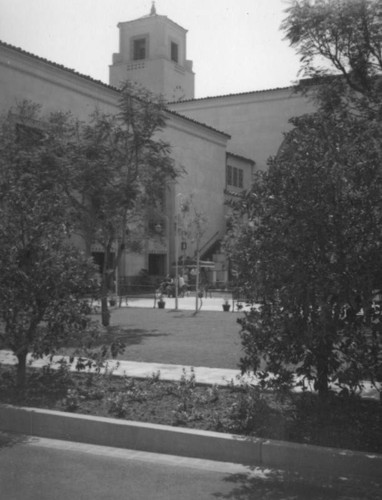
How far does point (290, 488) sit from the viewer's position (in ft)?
16.9

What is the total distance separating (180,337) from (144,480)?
29.4 feet

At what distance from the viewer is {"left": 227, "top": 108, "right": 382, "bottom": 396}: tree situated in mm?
6016

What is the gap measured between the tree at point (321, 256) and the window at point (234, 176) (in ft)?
152

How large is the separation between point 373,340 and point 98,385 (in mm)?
3879

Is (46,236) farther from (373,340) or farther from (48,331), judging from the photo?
(373,340)

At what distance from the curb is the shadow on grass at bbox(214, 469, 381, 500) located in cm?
18

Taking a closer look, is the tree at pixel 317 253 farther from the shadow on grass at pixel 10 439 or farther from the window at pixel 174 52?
the window at pixel 174 52

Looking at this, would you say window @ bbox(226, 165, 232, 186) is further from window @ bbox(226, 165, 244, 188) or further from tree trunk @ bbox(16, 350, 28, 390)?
tree trunk @ bbox(16, 350, 28, 390)

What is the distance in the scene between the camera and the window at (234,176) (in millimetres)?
52625

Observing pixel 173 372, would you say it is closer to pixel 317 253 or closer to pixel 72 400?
pixel 72 400

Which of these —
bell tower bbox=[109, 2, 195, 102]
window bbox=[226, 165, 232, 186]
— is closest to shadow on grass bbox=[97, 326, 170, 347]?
window bbox=[226, 165, 232, 186]

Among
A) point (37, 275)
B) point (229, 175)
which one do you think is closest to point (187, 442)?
point (37, 275)

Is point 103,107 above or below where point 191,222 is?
above

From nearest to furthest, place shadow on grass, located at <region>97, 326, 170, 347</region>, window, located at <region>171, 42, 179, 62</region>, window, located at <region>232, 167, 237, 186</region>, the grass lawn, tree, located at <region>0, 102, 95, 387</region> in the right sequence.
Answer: tree, located at <region>0, 102, 95, 387</region> → the grass lawn → shadow on grass, located at <region>97, 326, 170, 347</region> → window, located at <region>232, 167, 237, 186</region> → window, located at <region>171, 42, 179, 62</region>
